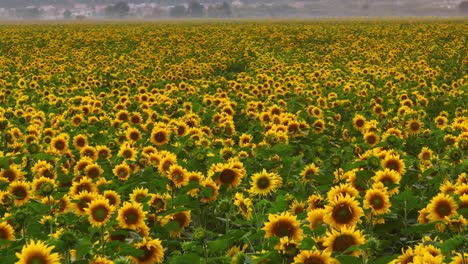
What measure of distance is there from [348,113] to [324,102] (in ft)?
1.96

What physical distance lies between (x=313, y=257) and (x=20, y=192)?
3.32 m

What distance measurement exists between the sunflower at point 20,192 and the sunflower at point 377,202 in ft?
10.9

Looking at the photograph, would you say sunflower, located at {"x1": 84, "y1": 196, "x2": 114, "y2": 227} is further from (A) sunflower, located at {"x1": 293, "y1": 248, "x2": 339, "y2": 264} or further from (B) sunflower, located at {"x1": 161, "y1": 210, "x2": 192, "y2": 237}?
(A) sunflower, located at {"x1": 293, "y1": 248, "x2": 339, "y2": 264}

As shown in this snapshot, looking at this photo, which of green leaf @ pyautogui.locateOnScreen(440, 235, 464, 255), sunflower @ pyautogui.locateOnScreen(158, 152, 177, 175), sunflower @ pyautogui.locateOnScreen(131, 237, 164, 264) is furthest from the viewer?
sunflower @ pyautogui.locateOnScreen(158, 152, 177, 175)

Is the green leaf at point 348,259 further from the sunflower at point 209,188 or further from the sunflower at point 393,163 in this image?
the sunflower at point 393,163

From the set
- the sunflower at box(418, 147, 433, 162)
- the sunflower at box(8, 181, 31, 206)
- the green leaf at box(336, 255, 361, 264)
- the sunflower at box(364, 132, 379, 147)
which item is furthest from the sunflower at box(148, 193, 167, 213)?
the sunflower at box(364, 132, 379, 147)

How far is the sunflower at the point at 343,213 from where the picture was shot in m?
3.99

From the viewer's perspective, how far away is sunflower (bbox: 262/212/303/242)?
3898 mm

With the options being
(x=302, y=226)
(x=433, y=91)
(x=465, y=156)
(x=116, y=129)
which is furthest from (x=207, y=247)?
(x=433, y=91)

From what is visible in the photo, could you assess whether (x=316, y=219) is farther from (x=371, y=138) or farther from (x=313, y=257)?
(x=371, y=138)

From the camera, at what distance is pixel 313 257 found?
3.34m

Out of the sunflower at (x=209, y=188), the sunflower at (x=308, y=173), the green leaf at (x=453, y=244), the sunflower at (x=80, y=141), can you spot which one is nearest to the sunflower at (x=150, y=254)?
the sunflower at (x=209, y=188)

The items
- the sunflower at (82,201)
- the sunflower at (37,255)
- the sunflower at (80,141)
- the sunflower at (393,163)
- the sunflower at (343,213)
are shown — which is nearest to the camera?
the sunflower at (37,255)

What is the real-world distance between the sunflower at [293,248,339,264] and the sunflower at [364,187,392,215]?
1207mm
